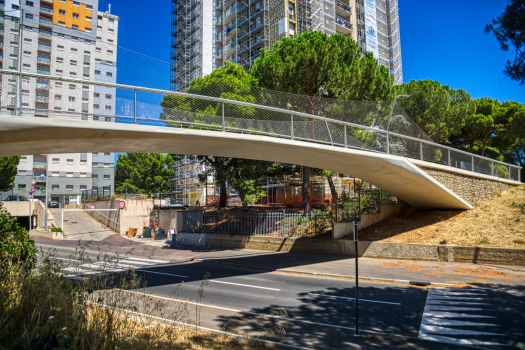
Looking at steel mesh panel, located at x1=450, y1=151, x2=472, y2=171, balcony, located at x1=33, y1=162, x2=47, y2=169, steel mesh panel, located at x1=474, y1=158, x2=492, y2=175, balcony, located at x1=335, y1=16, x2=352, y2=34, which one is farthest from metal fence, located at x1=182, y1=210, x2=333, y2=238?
balcony, located at x1=33, y1=162, x2=47, y2=169

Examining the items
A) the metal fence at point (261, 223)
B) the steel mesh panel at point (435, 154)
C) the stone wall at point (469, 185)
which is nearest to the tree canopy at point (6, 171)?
the metal fence at point (261, 223)

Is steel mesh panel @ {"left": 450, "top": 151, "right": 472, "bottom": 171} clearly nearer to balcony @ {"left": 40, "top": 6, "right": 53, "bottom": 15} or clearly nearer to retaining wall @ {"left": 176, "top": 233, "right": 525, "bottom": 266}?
retaining wall @ {"left": 176, "top": 233, "right": 525, "bottom": 266}

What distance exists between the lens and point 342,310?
7.46 meters

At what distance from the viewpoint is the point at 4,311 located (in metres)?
4.21

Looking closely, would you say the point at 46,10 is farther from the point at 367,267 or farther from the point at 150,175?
the point at 367,267

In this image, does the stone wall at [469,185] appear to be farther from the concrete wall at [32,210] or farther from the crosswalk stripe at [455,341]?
the concrete wall at [32,210]

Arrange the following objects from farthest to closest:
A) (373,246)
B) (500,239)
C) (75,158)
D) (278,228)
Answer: (75,158) < (278,228) < (373,246) < (500,239)

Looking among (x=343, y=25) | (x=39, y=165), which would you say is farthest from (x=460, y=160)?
(x=39, y=165)

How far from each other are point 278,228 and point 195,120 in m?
9.76

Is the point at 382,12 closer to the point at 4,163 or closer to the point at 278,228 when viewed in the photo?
the point at 278,228

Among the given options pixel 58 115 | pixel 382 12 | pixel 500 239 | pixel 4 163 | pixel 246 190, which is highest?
pixel 382 12

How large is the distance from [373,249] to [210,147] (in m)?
9.07

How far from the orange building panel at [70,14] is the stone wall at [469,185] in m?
66.2

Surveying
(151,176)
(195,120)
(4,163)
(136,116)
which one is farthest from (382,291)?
(151,176)
